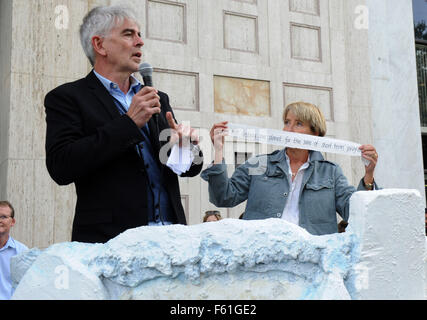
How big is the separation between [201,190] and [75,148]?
3.75m

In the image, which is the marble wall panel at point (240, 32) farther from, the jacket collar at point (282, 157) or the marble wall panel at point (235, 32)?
the jacket collar at point (282, 157)

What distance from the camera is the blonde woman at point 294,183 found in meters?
2.71

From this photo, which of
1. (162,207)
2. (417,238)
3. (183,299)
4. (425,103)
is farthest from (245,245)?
(425,103)

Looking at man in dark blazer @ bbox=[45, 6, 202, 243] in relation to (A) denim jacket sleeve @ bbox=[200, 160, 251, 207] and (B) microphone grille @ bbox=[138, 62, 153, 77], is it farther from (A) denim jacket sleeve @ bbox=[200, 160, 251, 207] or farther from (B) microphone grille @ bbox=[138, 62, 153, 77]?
(A) denim jacket sleeve @ bbox=[200, 160, 251, 207]

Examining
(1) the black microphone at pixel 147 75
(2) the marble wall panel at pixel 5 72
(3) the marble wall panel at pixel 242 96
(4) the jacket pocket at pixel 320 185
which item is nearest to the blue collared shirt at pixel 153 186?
→ (1) the black microphone at pixel 147 75

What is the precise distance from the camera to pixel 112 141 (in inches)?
79.0

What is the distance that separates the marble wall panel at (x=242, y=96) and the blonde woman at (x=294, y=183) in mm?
2997

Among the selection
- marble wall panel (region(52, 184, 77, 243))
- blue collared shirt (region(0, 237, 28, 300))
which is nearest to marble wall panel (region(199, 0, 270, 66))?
marble wall panel (region(52, 184, 77, 243))

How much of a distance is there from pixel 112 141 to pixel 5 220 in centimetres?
277

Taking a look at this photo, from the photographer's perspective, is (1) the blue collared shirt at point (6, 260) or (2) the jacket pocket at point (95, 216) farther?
(1) the blue collared shirt at point (6, 260)

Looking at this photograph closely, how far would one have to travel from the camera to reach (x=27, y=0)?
517 cm

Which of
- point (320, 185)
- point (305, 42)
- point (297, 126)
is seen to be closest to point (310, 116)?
point (297, 126)

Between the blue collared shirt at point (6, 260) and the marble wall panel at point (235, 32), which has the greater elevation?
the marble wall panel at point (235, 32)

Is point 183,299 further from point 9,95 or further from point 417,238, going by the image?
point 9,95
